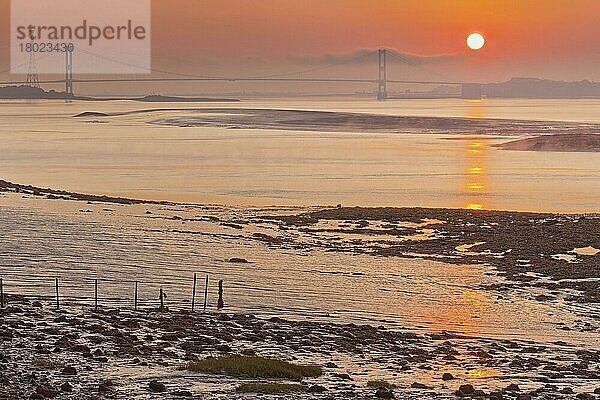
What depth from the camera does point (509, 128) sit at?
13388cm

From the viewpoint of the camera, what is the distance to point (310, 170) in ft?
233

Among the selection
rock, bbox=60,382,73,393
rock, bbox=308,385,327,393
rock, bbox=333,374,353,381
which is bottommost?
rock, bbox=333,374,353,381

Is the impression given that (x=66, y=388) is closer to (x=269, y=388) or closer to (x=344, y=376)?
(x=269, y=388)

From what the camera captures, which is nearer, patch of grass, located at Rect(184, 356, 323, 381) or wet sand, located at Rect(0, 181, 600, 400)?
wet sand, located at Rect(0, 181, 600, 400)

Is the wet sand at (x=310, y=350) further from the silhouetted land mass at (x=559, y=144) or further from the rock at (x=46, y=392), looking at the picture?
the silhouetted land mass at (x=559, y=144)

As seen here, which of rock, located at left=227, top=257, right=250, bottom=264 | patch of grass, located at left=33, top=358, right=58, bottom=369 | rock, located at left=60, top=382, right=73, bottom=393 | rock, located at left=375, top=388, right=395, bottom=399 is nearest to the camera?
rock, located at left=60, top=382, right=73, bottom=393

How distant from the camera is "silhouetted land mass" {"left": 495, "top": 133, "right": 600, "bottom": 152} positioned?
306 feet

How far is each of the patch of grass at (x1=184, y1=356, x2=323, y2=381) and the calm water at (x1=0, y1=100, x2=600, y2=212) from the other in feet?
101

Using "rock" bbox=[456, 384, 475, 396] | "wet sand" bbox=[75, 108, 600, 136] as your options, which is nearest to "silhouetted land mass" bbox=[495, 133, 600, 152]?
"wet sand" bbox=[75, 108, 600, 136]

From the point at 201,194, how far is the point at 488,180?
735 inches

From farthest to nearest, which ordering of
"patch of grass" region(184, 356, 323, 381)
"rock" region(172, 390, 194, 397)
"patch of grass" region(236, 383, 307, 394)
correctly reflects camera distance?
"patch of grass" region(184, 356, 323, 381) < "patch of grass" region(236, 383, 307, 394) < "rock" region(172, 390, 194, 397)

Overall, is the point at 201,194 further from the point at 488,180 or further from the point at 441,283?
the point at 441,283

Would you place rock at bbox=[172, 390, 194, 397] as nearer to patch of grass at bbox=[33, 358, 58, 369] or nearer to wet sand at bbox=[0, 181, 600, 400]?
wet sand at bbox=[0, 181, 600, 400]

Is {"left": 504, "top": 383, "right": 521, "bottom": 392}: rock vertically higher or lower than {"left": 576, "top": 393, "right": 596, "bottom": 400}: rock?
lower
